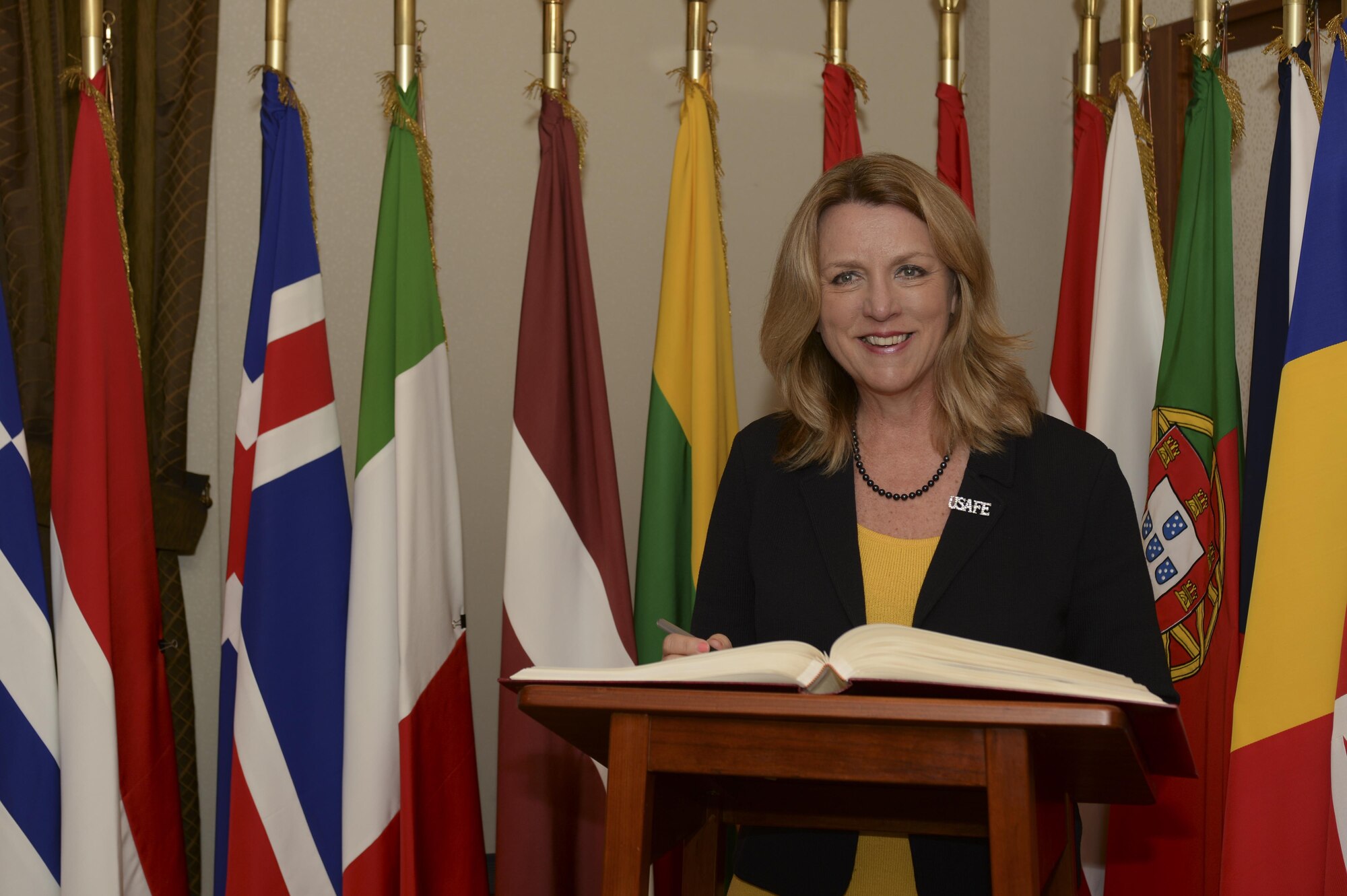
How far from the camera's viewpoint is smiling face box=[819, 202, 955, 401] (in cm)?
169

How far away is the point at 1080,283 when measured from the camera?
8.26 feet

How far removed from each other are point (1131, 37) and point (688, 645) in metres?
1.71

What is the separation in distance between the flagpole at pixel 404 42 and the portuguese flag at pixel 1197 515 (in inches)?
57.8

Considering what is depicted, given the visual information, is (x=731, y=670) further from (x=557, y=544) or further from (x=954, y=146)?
(x=954, y=146)

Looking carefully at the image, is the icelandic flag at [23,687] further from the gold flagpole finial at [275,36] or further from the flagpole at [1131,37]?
the flagpole at [1131,37]

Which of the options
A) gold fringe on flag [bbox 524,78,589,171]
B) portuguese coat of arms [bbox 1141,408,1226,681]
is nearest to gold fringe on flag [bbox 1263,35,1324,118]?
portuguese coat of arms [bbox 1141,408,1226,681]

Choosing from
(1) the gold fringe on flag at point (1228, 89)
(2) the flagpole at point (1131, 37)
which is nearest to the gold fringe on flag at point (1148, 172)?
(2) the flagpole at point (1131, 37)

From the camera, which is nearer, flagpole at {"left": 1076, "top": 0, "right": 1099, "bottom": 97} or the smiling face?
the smiling face

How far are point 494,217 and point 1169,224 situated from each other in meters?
1.44

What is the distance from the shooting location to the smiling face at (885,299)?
169 cm

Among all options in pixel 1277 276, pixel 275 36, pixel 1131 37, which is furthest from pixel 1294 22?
pixel 275 36

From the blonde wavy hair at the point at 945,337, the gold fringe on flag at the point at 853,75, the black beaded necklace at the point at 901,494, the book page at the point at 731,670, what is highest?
the gold fringe on flag at the point at 853,75

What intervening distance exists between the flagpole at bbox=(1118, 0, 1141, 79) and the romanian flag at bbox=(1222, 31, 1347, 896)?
56cm

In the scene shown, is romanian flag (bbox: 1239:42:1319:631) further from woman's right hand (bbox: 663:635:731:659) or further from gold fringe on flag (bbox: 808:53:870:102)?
woman's right hand (bbox: 663:635:731:659)
